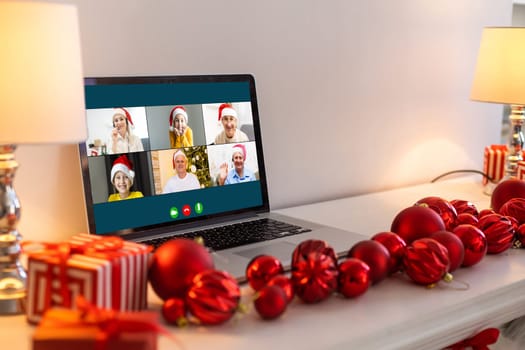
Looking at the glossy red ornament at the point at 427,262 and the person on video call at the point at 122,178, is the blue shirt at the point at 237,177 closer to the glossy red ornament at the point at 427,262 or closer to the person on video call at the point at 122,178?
the person on video call at the point at 122,178

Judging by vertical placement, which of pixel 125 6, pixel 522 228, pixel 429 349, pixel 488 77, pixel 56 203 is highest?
pixel 125 6

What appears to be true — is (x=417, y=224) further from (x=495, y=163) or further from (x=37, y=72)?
(x=495, y=163)

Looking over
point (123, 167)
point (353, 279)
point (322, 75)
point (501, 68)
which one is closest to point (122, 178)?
point (123, 167)

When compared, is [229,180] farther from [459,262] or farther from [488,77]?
[488,77]

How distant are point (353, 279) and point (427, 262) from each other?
0.11 metres

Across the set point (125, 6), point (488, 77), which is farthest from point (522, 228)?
point (125, 6)

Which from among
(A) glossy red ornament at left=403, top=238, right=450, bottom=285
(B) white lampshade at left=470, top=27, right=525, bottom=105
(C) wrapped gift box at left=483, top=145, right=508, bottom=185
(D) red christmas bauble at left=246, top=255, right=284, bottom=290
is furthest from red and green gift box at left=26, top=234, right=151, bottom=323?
(C) wrapped gift box at left=483, top=145, right=508, bottom=185

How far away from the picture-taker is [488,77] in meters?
1.42

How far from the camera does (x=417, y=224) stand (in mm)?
962

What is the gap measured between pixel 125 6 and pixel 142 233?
0.39 meters

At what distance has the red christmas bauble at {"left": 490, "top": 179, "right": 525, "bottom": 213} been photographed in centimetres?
118

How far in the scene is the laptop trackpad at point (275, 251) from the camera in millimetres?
976

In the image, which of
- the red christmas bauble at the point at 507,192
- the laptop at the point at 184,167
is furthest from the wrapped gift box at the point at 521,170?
the laptop at the point at 184,167

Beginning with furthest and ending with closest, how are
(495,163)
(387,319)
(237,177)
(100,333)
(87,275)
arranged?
(495,163)
(237,177)
(387,319)
(87,275)
(100,333)
